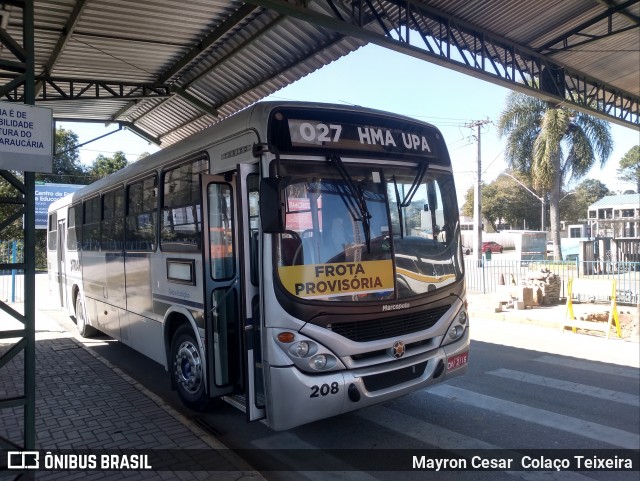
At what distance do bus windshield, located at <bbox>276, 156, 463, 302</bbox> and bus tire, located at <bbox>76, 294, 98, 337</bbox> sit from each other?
708 cm

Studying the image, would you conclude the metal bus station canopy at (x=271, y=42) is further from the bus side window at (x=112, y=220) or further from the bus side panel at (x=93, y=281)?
the bus side panel at (x=93, y=281)

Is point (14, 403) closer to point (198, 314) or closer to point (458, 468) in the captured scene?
point (198, 314)

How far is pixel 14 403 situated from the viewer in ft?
12.5

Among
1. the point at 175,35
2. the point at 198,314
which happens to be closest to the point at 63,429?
the point at 198,314

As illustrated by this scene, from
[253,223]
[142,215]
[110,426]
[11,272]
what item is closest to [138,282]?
[142,215]

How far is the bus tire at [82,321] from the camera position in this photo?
9781mm

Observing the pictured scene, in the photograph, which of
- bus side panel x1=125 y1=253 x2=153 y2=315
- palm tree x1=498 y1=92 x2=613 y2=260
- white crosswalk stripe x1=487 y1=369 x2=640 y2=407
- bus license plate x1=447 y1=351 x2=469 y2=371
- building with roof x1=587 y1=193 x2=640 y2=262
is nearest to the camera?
bus license plate x1=447 y1=351 x2=469 y2=371

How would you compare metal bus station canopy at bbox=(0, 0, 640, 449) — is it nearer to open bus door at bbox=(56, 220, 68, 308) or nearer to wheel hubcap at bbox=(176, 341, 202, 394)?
open bus door at bbox=(56, 220, 68, 308)

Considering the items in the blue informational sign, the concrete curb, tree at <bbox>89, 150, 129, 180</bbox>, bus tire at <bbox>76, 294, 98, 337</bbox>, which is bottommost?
the concrete curb

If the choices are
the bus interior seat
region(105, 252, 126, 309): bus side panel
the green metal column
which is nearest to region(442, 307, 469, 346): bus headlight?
the bus interior seat

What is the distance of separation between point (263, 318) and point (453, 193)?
8.48 ft

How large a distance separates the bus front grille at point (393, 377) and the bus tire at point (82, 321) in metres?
7.24

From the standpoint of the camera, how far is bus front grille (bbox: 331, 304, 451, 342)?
4285mm

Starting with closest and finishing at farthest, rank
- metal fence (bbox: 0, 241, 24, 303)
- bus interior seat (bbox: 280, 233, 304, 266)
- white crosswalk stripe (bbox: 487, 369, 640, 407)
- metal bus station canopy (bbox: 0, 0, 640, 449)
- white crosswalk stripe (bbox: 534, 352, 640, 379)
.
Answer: bus interior seat (bbox: 280, 233, 304, 266)
white crosswalk stripe (bbox: 487, 369, 640, 407)
white crosswalk stripe (bbox: 534, 352, 640, 379)
metal bus station canopy (bbox: 0, 0, 640, 449)
metal fence (bbox: 0, 241, 24, 303)
